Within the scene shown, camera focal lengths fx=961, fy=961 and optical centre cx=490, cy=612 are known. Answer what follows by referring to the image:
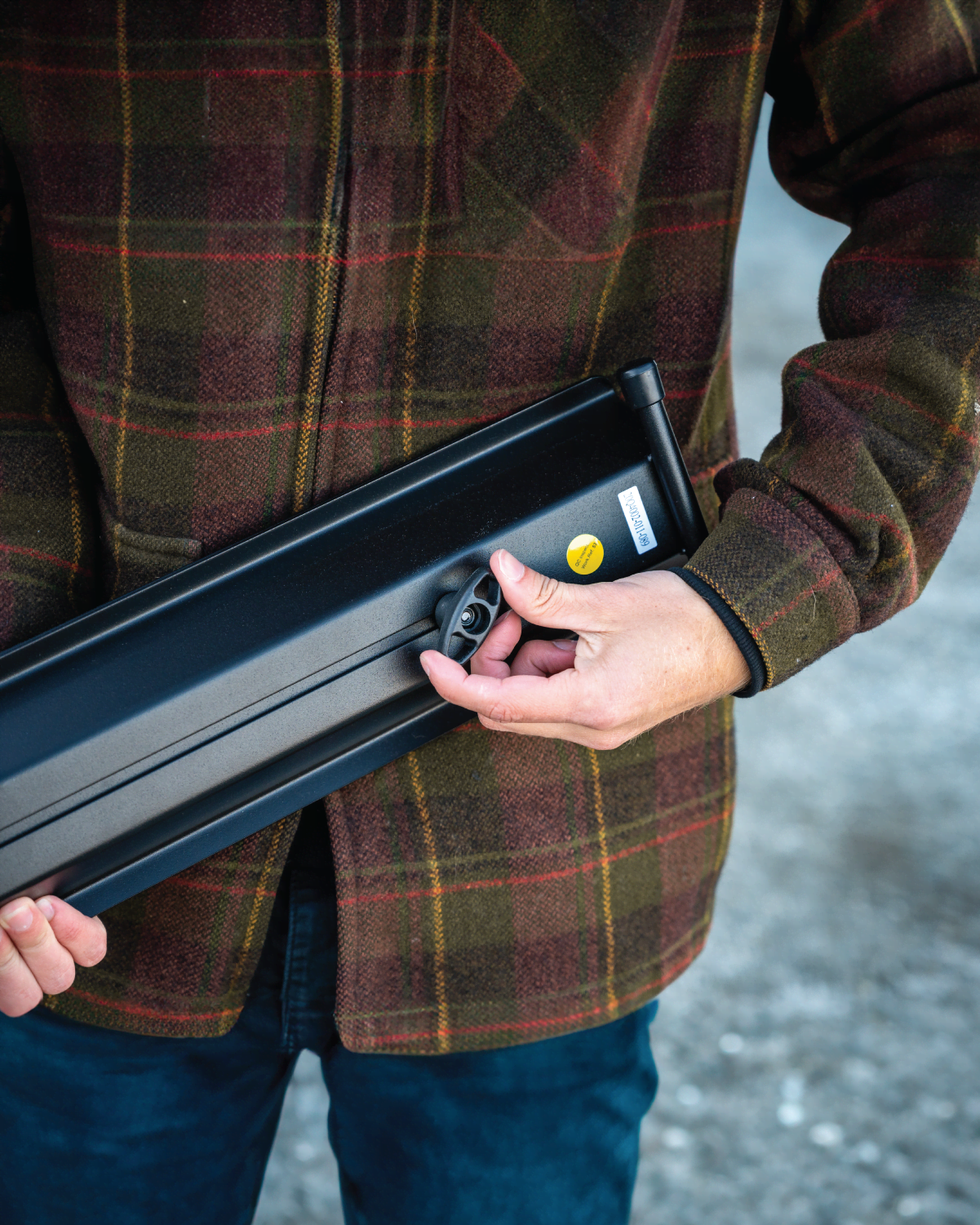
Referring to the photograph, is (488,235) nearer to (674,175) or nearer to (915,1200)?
(674,175)

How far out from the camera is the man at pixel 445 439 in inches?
23.6

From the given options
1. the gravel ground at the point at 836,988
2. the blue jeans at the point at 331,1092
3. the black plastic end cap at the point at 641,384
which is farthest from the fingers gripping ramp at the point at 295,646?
the gravel ground at the point at 836,988

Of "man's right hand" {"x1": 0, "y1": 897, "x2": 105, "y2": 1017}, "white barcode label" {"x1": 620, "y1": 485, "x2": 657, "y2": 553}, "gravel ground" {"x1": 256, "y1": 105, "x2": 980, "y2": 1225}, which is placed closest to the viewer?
"man's right hand" {"x1": 0, "y1": 897, "x2": 105, "y2": 1017}

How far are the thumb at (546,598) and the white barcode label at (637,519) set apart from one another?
0.10 meters

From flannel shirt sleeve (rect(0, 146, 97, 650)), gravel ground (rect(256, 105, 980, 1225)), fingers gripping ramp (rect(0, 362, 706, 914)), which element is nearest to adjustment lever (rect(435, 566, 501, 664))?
fingers gripping ramp (rect(0, 362, 706, 914))

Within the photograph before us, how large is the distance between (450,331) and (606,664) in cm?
25

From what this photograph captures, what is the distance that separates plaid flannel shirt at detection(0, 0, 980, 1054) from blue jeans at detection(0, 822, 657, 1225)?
0.13 feet

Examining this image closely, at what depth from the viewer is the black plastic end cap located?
0.66 metres

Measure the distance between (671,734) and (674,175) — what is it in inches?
16.0

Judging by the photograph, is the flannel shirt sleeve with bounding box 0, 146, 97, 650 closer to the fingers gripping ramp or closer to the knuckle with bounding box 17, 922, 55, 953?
the fingers gripping ramp

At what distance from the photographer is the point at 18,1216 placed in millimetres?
724

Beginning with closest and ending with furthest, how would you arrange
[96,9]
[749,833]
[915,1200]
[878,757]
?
1. [96,9]
2. [915,1200]
3. [749,833]
4. [878,757]

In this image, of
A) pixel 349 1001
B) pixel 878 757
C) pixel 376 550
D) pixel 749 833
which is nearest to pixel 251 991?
pixel 349 1001

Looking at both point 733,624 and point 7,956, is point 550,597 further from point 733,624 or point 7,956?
point 7,956
